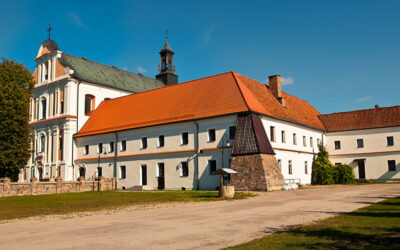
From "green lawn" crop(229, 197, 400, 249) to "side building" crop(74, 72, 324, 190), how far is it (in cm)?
1750

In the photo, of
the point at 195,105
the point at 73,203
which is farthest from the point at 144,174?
the point at 73,203

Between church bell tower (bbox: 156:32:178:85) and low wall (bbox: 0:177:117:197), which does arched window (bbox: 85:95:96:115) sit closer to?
low wall (bbox: 0:177:117:197)

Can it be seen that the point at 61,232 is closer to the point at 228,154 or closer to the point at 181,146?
the point at 228,154

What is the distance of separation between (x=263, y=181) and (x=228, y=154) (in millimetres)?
4609

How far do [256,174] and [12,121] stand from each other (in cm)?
2660

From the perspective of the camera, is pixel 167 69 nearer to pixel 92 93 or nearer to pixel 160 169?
pixel 92 93

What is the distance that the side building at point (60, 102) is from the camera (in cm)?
4606

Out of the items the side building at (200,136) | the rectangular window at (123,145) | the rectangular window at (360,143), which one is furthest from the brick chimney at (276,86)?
the rectangular window at (123,145)

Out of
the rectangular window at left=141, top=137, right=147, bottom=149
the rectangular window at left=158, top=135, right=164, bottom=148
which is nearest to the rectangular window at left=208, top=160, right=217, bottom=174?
the rectangular window at left=158, top=135, right=164, bottom=148

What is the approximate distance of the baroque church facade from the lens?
107 feet

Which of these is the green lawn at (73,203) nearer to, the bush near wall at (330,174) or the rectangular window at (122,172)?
the rectangular window at (122,172)

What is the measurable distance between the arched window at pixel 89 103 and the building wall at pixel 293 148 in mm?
25201

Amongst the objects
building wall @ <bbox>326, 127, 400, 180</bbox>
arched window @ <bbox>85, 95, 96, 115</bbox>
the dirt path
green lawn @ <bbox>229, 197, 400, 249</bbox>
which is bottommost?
the dirt path

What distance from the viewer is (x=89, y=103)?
49.5 metres
